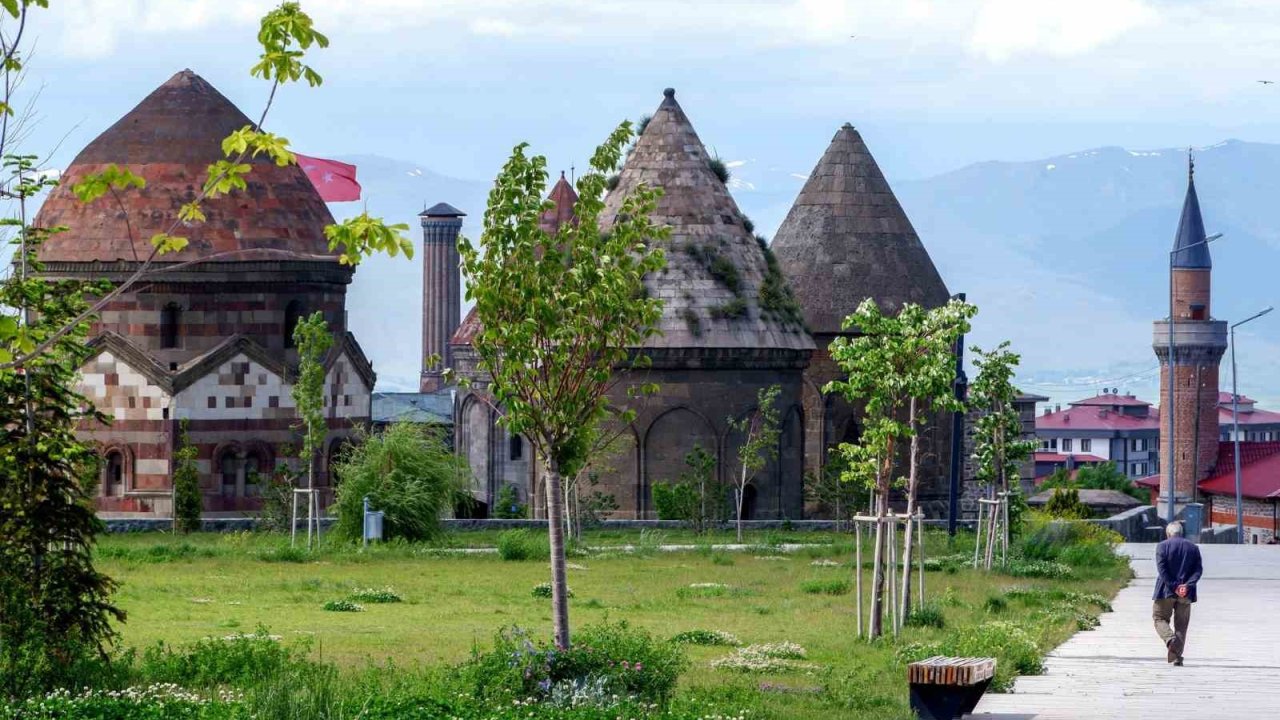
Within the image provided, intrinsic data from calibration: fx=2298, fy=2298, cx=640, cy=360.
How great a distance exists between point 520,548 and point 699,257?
1432cm

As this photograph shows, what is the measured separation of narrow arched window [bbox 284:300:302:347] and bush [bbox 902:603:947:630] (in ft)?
99.9

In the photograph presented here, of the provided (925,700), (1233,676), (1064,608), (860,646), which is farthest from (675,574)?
(925,700)

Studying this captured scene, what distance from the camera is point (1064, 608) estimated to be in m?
27.6

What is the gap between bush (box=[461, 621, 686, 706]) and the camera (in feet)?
58.2

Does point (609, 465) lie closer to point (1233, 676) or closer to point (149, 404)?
point (149, 404)

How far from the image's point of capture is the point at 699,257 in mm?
51406

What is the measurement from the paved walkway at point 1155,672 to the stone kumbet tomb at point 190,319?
26.6 metres

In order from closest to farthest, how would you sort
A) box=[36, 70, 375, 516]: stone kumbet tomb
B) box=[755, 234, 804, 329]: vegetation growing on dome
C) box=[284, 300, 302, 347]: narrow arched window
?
box=[755, 234, 804, 329]: vegetation growing on dome
box=[36, 70, 375, 516]: stone kumbet tomb
box=[284, 300, 302, 347]: narrow arched window

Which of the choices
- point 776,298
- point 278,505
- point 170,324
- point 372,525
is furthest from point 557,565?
point 170,324

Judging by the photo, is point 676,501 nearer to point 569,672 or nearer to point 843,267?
point 843,267

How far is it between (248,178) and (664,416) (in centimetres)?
1120

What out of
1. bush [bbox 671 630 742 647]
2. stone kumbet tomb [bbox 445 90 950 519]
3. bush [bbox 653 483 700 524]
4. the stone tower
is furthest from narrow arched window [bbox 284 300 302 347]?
bush [bbox 671 630 742 647]

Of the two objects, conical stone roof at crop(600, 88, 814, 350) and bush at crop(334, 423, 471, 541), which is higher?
conical stone roof at crop(600, 88, 814, 350)

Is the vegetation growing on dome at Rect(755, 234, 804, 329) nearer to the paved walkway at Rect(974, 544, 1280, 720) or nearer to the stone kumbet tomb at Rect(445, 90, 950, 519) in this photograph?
the stone kumbet tomb at Rect(445, 90, 950, 519)
